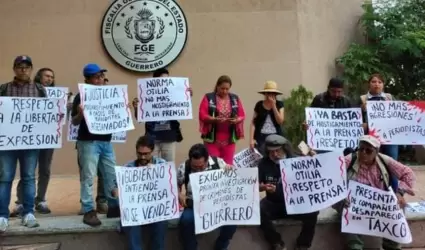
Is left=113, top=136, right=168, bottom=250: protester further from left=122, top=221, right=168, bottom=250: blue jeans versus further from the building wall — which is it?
the building wall

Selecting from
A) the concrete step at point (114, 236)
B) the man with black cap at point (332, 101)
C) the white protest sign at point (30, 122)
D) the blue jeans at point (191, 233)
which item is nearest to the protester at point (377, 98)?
the man with black cap at point (332, 101)

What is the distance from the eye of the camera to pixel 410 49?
379 inches

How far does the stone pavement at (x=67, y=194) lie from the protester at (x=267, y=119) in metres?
2.00

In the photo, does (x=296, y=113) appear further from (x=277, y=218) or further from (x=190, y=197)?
(x=190, y=197)

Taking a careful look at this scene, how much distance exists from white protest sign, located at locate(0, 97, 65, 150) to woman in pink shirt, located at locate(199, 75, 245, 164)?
1.58 meters

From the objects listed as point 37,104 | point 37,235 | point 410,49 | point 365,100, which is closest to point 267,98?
point 365,100

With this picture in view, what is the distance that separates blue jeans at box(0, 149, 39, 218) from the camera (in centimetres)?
463

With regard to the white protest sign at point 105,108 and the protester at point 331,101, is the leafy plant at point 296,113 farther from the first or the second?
the white protest sign at point 105,108

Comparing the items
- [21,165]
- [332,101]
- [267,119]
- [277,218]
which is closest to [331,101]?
[332,101]

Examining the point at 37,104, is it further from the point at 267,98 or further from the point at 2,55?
the point at 2,55

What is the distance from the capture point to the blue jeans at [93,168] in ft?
16.0

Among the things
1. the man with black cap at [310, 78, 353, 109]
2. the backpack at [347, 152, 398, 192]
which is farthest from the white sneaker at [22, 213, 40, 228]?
the backpack at [347, 152, 398, 192]

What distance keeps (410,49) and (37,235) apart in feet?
25.7

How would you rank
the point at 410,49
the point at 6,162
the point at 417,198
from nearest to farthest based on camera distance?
the point at 6,162, the point at 417,198, the point at 410,49
